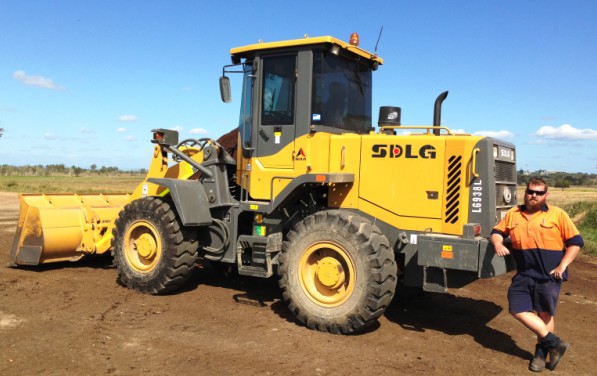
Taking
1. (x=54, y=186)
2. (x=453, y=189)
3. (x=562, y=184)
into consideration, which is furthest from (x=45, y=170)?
(x=453, y=189)

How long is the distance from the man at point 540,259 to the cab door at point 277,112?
2686 millimetres

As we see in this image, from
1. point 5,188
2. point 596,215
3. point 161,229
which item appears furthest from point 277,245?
point 5,188

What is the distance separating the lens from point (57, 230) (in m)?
8.23

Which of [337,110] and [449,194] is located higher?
[337,110]

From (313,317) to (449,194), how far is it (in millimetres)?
1976

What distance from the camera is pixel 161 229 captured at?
6.96 metres

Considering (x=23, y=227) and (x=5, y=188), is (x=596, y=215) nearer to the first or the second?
(x=23, y=227)

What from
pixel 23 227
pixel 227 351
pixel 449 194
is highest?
pixel 449 194

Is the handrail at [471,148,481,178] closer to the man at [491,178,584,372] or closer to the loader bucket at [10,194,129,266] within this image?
the man at [491,178,584,372]

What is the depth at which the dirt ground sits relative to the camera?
4.70m

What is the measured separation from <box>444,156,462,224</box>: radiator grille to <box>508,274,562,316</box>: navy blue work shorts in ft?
2.99

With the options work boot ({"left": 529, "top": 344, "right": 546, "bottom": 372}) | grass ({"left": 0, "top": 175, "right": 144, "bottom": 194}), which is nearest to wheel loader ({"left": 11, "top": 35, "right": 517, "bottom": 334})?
work boot ({"left": 529, "top": 344, "right": 546, "bottom": 372})

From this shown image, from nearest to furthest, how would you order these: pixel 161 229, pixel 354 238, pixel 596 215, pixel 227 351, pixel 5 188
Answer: pixel 227 351 < pixel 354 238 < pixel 161 229 < pixel 596 215 < pixel 5 188

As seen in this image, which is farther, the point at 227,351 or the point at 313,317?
the point at 313,317
